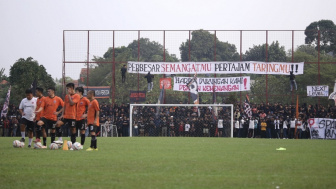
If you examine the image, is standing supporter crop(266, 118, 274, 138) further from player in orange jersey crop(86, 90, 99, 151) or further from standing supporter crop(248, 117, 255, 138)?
player in orange jersey crop(86, 90, 99, 151)

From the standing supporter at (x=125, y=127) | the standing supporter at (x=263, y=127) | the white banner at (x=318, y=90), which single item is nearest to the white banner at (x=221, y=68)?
the white banner at (x=318, y=90)

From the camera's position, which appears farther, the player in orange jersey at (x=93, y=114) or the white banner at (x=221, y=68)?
the white banner at (x=221, y=68)

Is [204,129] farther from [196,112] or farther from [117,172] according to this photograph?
[117,172]

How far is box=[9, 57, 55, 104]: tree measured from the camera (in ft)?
214

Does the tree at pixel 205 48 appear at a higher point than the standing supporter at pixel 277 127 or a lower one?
higher

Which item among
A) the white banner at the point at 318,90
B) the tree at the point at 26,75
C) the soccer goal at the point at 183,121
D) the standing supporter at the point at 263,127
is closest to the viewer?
the standing supporter at the point at 263,127

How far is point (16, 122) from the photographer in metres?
41.5

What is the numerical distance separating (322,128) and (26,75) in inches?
1595

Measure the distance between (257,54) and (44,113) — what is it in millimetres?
38444

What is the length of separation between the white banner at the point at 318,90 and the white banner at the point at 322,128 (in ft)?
13.0

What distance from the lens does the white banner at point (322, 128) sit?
38.7m

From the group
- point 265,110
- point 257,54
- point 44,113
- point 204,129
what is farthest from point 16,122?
point 257,54

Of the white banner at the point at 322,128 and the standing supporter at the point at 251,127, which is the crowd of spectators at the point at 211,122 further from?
the white banner at the point at 322,128

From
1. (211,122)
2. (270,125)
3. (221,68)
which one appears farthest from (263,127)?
(221,68)
